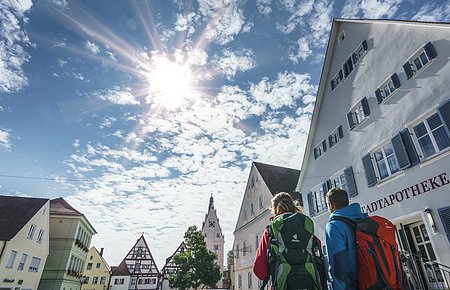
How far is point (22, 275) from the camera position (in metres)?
22.6

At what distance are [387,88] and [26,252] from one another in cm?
2993

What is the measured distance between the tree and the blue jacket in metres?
32.8

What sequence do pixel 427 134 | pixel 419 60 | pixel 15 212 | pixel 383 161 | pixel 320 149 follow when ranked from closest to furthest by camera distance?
Answer: pixel 427 134 < pixel 419 60 < pixel 383 161 < pixel 320 149 < pixel 15 212

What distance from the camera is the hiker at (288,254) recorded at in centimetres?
261

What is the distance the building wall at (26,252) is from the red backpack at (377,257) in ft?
86.6

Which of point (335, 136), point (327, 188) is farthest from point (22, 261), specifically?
point (335, 136)

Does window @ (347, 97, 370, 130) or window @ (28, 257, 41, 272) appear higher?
window @ (347, 97, 370, 130)

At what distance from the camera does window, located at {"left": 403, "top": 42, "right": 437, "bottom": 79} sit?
28.1ft

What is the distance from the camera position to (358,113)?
12.0m

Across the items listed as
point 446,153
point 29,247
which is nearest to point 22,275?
point 29,247

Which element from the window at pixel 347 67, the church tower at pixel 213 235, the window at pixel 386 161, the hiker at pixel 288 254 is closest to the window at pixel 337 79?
the window at pixel 347 67

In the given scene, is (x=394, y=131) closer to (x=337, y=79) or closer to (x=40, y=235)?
(x=337, y=79)

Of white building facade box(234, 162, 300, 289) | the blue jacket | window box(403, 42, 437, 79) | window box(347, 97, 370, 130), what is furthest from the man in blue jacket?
white building facade box(234, 162, 300, 289)

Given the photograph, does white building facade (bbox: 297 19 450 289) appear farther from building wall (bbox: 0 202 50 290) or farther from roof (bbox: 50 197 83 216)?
roof (bbox: 50 197 83 216)
